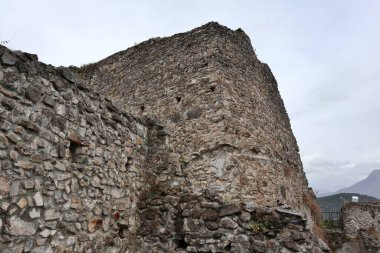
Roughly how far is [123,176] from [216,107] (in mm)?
4304

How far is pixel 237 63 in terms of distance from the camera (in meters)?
9.74

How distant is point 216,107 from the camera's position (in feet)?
28.2

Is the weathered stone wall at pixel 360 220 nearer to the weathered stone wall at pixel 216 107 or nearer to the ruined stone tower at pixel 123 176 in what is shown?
the weathered stone wall at pixel 216 107

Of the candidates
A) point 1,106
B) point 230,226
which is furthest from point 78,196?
point 230,226

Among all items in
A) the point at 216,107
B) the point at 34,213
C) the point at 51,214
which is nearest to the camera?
the point at 34,213

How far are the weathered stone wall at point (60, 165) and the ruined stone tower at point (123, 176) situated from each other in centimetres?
1

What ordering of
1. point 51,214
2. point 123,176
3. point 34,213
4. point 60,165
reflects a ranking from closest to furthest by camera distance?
point 34,213
point 51,214
point 60,165
point 123,176

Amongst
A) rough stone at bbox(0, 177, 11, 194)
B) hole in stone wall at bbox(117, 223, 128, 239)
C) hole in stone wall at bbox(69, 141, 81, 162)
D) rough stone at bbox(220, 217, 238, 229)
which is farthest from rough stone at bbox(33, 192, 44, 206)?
rough stone at bbox(220, 217, 238, 229)

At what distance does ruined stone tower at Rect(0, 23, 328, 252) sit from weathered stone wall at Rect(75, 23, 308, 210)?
0.04 metres

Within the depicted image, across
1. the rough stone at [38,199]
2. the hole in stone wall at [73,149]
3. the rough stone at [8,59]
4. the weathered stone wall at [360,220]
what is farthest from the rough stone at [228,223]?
the weathered stone wall at [360,220]

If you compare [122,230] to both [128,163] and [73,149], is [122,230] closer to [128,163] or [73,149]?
[128,163]

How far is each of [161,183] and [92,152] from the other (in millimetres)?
1352

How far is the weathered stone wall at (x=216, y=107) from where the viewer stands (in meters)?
8.28

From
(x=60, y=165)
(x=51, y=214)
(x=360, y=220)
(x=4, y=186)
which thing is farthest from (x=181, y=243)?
(x=360, y=220)
